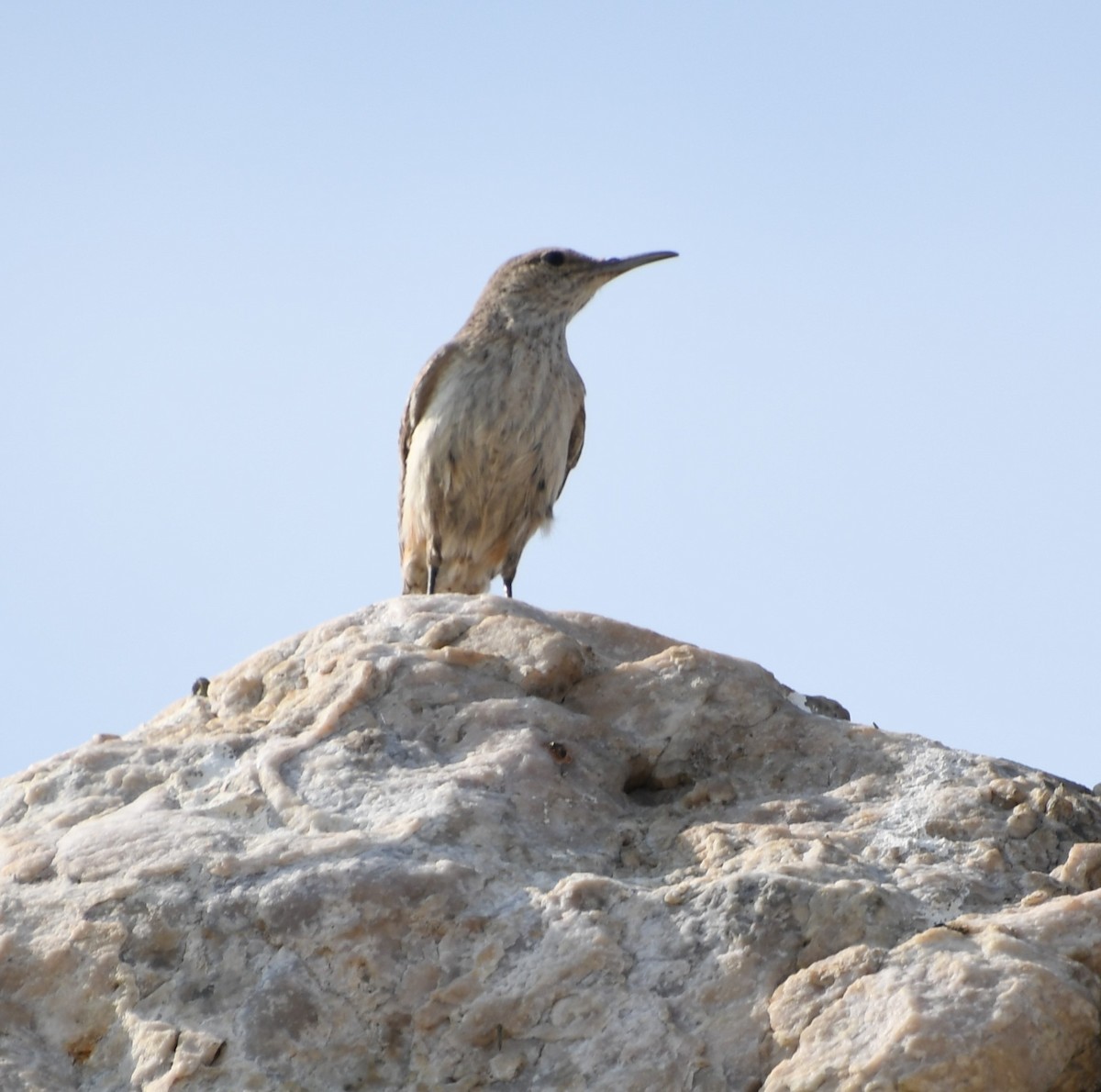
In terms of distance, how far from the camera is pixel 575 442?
9.90 metres

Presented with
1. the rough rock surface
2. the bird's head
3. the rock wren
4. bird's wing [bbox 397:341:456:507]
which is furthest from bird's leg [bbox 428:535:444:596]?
the rough rock surface

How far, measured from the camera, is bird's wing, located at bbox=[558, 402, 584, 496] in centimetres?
956

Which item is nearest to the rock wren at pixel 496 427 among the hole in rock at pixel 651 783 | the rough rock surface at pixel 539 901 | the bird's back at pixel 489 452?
the bird's back at pixel 489 452

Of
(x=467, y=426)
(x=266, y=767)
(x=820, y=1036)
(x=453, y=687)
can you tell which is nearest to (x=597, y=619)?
(x=453, y=687)

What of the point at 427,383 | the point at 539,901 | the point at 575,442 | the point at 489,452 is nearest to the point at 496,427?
the point at 489,452

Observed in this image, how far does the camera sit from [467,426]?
8.89 meters

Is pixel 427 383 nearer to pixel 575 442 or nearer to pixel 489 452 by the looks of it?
pixel 489 452

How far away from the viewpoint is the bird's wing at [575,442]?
9.56 meters

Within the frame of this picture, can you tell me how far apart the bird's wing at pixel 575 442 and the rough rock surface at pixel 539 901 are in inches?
207

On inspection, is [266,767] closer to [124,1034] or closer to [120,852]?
[120,852]

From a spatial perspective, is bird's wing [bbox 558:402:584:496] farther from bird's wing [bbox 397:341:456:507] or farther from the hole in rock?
the hole in rock

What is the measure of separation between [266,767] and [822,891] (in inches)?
55.1

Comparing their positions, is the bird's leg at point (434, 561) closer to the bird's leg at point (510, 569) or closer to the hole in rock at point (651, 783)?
the bird's leg at point (510, 569)

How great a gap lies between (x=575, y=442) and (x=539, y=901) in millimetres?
6608
